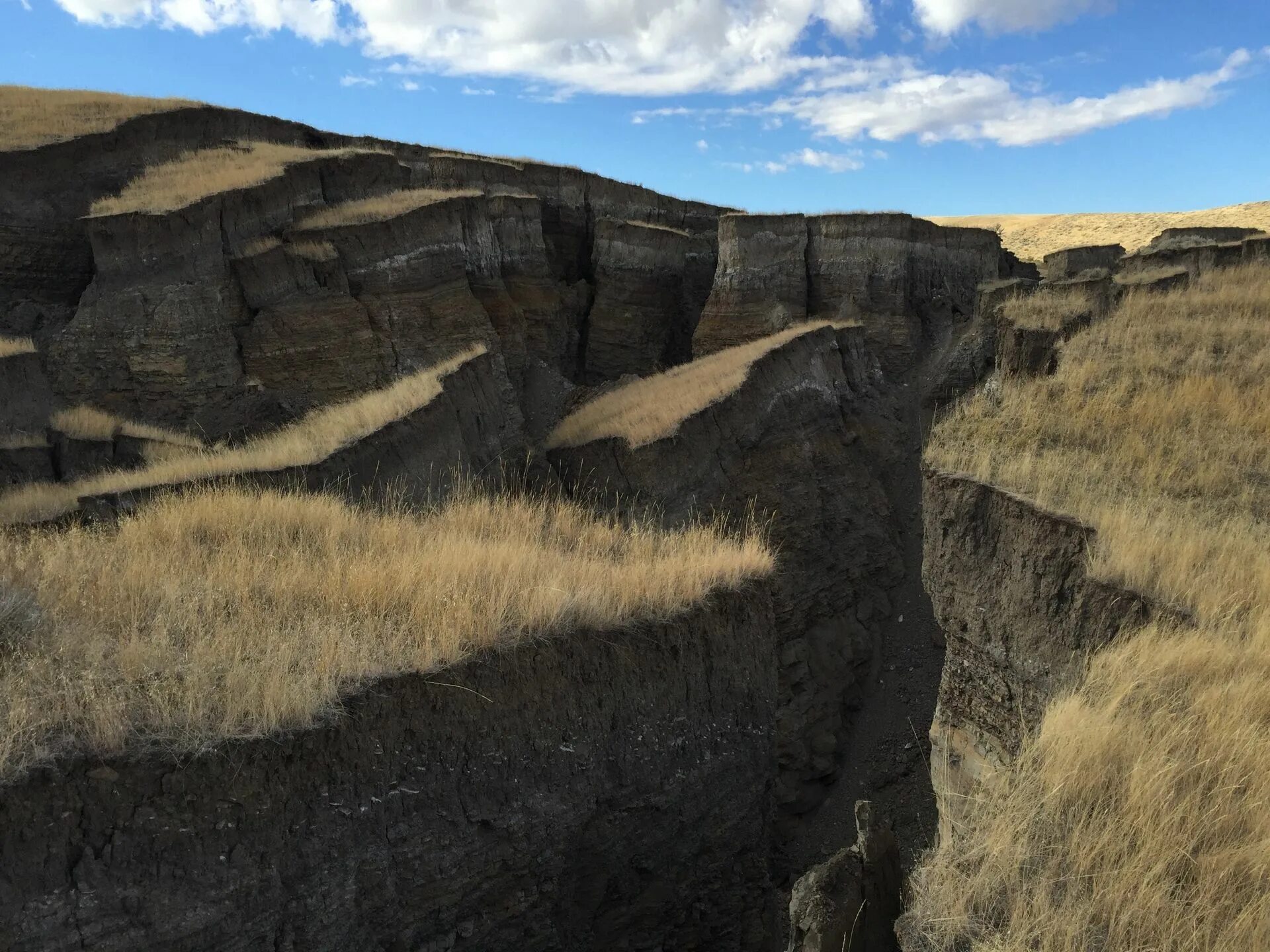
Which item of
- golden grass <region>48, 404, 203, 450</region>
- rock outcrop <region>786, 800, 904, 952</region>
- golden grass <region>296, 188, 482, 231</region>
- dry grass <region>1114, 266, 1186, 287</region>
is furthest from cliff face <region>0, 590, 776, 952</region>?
golden grass <region>296, 188, 482, 231</region>

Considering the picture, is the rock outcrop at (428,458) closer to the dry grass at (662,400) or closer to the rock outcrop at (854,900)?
the dry grass at (662,400)

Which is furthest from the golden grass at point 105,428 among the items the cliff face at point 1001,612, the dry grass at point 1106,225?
the dry grass at point 1106,225

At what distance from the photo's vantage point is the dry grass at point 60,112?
2136cm

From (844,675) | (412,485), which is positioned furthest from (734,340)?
(412,485)

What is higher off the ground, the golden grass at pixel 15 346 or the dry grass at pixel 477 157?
the dry grass at pixel 477 157

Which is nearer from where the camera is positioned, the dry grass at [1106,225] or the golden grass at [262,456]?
the golden grass at [262,456]

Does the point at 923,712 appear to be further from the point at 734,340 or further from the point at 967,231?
the point at 967,231

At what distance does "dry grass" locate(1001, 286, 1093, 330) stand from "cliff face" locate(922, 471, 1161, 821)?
18.6ft

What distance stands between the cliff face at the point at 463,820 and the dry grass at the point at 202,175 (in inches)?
642

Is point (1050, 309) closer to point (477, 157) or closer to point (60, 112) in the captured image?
point (477, 157)

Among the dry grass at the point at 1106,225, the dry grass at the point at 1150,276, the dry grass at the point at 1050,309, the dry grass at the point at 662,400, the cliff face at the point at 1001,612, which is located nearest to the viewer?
the cliff face at the point at 1001,612

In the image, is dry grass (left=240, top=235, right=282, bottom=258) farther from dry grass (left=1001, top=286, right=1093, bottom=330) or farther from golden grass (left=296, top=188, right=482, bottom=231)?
dry grass (left=1001, top=286, right=1093, bottom=330)

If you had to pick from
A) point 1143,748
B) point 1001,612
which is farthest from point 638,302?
point 1143,748

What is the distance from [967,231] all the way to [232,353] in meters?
19.0
